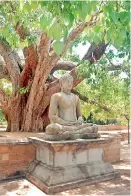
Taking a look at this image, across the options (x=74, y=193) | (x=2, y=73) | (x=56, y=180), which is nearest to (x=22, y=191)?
(x=56, y=180)

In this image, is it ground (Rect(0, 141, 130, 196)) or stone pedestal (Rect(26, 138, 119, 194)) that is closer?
ground (Rect(0, 141, 130, 196))

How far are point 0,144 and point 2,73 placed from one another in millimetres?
5387

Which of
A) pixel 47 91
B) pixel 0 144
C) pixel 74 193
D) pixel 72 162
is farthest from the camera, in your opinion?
pixel 47 91

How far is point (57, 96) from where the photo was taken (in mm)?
5699

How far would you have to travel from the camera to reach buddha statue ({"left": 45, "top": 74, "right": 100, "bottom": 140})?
5.32m

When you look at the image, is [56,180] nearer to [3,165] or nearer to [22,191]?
[22,191]

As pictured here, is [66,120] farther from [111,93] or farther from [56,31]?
[111,93]

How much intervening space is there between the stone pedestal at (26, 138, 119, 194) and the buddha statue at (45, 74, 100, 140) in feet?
0.77

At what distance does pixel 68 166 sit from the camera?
520cm

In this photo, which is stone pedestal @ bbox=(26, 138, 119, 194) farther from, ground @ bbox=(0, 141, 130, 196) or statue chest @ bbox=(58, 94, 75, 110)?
statue chest @ bbox=(58, 94, 75, 110)

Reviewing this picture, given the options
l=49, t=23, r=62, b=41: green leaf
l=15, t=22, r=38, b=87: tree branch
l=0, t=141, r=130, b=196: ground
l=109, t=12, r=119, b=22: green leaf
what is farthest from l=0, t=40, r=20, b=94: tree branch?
l=109, t=12, r=119, b=22: green leaf

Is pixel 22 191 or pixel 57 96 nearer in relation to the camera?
pixel 22 191

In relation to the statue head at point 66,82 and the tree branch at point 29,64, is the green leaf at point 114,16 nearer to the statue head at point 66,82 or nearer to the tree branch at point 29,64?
the statue head at point 66,82

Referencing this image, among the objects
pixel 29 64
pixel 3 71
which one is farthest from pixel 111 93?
pixel 3 71
